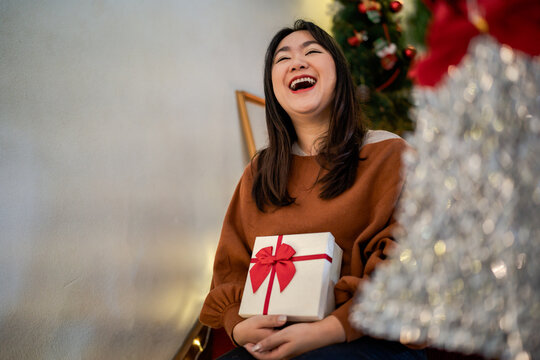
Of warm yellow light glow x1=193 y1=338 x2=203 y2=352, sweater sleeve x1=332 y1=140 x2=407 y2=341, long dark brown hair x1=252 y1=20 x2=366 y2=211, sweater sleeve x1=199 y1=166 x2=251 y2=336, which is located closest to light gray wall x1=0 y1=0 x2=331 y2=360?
warm yellow light glow x1=193 y1=338 x2=203 y2=352

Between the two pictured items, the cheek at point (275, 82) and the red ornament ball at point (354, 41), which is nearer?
the cheek at point (275, 82)

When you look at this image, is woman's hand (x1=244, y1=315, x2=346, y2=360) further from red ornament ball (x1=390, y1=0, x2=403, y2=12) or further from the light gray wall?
red ornament ball (x1=390, y1=0, x2=403, y2=12)

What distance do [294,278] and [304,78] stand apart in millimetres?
558

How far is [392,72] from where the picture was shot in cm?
237

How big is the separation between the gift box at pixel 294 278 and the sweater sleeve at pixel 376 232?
0.12 ft

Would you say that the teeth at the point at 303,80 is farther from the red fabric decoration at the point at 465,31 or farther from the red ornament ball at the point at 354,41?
the red ornament ball at the point at 354,41

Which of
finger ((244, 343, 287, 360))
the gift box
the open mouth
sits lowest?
finger ((244, 343, 287, 360))

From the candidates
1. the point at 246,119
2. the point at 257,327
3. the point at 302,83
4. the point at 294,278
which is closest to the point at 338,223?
the point at 294,278

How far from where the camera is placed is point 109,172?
1.29 metres

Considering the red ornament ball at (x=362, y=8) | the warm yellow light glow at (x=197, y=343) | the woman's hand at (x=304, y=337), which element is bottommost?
the warm yellow light glow at (x=197, y=343)

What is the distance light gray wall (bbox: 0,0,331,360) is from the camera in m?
1.04

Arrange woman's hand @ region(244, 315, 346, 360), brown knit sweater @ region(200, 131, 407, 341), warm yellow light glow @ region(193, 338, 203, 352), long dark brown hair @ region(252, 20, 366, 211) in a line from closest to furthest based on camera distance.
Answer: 1. woman's hand @ region(244, 315, 346, 360)
2. brown knit sweater @ region(200, 131, 407, 341)
3. long dark brown hair @ region(252, 20, 366, 211)
4. warm yellow light glow @ region(193, 338, 203, 352)

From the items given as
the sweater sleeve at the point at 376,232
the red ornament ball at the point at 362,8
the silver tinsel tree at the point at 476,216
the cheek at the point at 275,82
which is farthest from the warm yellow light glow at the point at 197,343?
the red ornament ball at the point at 362,8

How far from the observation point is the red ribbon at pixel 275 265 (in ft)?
3.03
